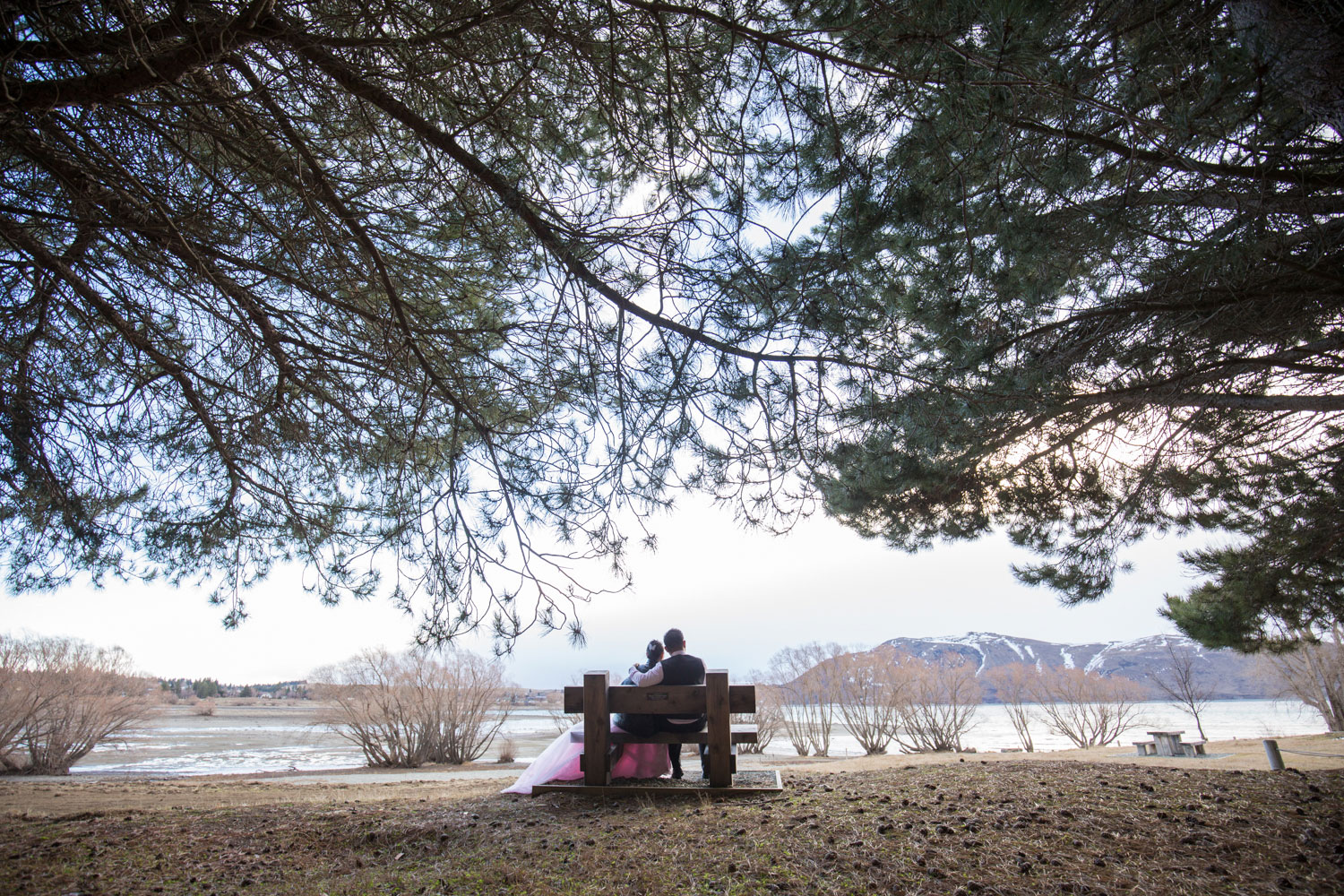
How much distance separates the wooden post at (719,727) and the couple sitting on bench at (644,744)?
21cm

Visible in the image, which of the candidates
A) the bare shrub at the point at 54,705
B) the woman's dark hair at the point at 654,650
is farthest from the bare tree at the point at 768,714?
the bare shrub at the point at 54,705

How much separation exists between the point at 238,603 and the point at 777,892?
Answer: 4.84m

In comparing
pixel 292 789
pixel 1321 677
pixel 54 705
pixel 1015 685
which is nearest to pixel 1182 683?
pixel 1321 677

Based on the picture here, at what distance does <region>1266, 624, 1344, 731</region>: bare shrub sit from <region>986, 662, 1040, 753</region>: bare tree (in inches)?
148

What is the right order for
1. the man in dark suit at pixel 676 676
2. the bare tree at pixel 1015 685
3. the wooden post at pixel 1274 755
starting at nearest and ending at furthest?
1. the man in dark suit at pixel 676 676
2. the wooden post at pixel 1274 755
3. the bare tree at pixel 1015 685

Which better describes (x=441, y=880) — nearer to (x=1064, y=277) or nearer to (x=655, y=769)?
(x=655, y=769)

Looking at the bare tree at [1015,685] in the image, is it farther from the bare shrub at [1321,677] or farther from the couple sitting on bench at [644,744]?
the couple sitting on bench at [644,744]

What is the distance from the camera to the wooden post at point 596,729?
14.0 ft

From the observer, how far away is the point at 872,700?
11164mm

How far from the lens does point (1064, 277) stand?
4270mm

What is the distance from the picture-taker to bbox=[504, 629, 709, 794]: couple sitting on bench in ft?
14.8

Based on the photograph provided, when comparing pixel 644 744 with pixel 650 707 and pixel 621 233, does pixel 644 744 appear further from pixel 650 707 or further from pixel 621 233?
pixel 621 233

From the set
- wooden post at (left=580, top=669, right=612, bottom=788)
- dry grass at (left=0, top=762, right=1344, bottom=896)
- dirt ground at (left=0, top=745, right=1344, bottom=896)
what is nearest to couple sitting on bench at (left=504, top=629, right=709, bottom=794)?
wooden post at (left=580, top=669, right=612, bottom=788)

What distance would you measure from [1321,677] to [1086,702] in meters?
3.85
